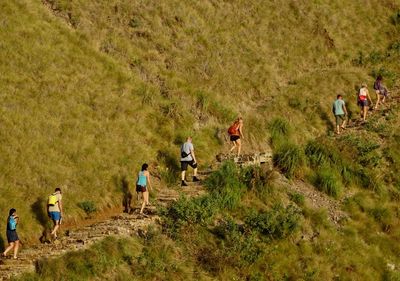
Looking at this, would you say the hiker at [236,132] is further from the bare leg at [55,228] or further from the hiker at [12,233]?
the hiker at [12,233]

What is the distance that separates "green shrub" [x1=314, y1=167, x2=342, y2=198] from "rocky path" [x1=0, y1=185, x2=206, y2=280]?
531 cm

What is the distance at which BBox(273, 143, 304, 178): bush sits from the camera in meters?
23.4

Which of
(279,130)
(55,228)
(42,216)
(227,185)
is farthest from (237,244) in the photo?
(279,130)

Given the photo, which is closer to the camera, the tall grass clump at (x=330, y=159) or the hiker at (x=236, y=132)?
the hiker at (x=236, y=132)

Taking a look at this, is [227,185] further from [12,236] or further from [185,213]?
[12,236]

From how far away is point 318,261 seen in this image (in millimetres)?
18688

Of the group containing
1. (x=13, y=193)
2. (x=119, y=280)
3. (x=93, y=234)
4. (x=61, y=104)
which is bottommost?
(x=119, y=280)

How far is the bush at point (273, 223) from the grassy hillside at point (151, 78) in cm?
507

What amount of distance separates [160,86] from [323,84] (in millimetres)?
9637

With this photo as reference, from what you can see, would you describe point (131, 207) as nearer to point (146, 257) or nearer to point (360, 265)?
point (146, 257)

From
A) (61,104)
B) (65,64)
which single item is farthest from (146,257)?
(65,64)

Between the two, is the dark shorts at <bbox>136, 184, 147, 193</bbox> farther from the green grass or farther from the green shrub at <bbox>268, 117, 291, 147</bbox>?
the green shrub at <bbox>268, 117, 291, 147</bbox>

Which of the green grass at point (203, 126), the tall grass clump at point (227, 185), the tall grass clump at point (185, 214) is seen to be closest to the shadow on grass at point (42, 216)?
the green grass at point (203, 126)

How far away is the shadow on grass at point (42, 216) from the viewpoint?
18188 mm
